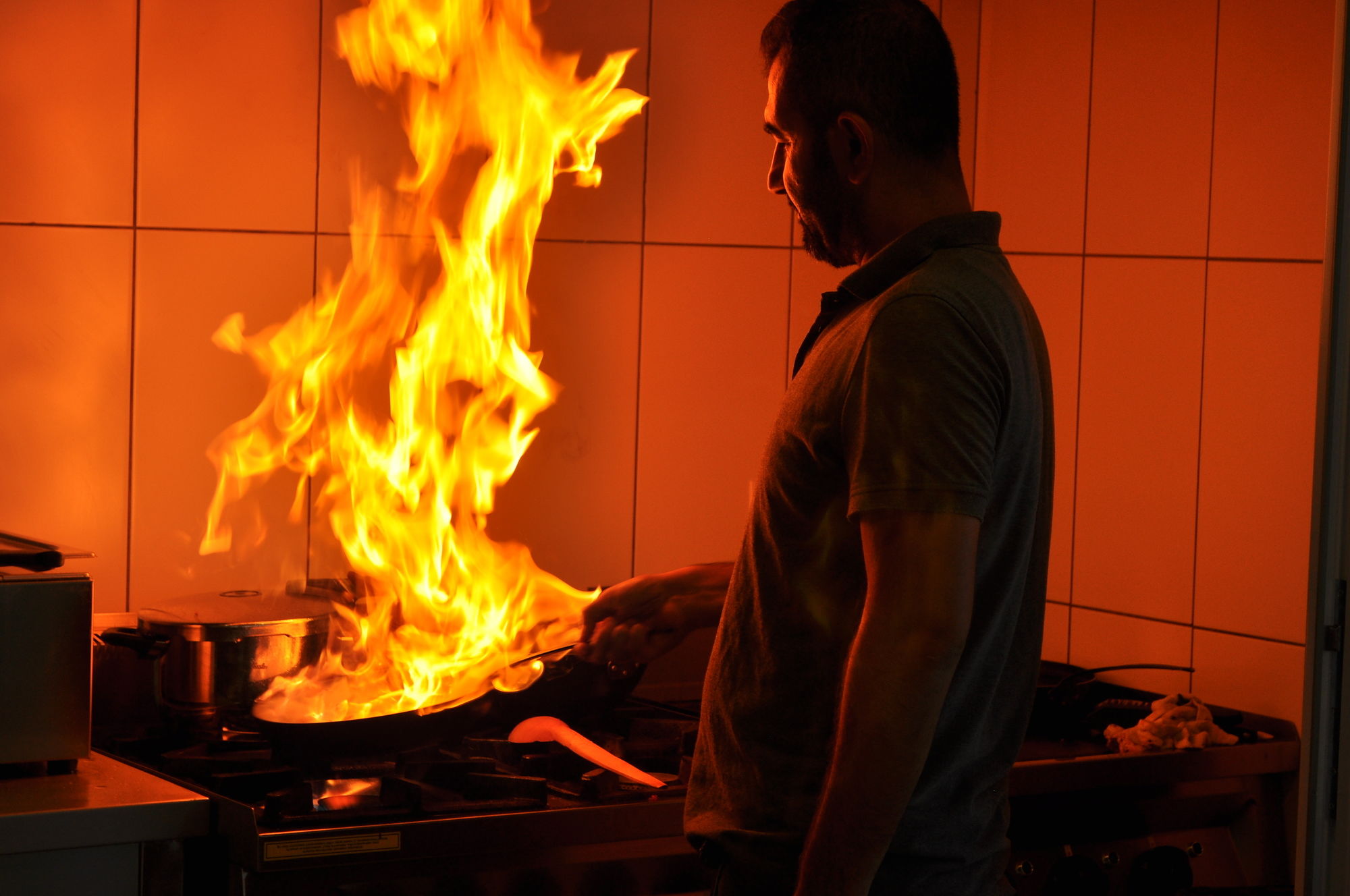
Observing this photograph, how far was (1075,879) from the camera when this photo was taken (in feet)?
6.07

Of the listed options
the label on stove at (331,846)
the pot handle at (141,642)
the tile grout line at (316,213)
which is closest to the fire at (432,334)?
the tile grout line at (316,213)

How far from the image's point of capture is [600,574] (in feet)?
7.84

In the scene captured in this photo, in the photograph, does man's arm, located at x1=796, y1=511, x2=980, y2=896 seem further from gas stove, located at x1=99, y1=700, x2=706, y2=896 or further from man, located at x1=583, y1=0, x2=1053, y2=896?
gas stove, located at x1=99, y1=700, x2=706, y2=896

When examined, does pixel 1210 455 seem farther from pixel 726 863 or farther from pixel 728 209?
pixel 726 863

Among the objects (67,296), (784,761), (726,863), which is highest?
(67,296)

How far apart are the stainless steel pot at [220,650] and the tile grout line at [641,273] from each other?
0.73 meters

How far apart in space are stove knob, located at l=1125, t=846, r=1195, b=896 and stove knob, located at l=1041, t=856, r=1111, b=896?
0.25 feet

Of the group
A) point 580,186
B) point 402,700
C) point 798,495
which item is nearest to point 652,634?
point 402,700

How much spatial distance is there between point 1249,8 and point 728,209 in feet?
2.86

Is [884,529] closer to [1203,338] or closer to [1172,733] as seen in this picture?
[1172,733]

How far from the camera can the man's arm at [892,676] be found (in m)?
1.03

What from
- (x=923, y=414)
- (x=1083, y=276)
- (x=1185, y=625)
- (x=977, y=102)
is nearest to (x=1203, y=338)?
(x=1083, y=276)

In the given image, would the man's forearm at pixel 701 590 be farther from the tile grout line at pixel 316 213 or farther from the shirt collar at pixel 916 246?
the tile grout line at pixel 316 213

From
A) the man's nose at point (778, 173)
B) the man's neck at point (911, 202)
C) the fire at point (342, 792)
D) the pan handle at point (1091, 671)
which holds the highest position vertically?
the man's nose at point (778, 173)
